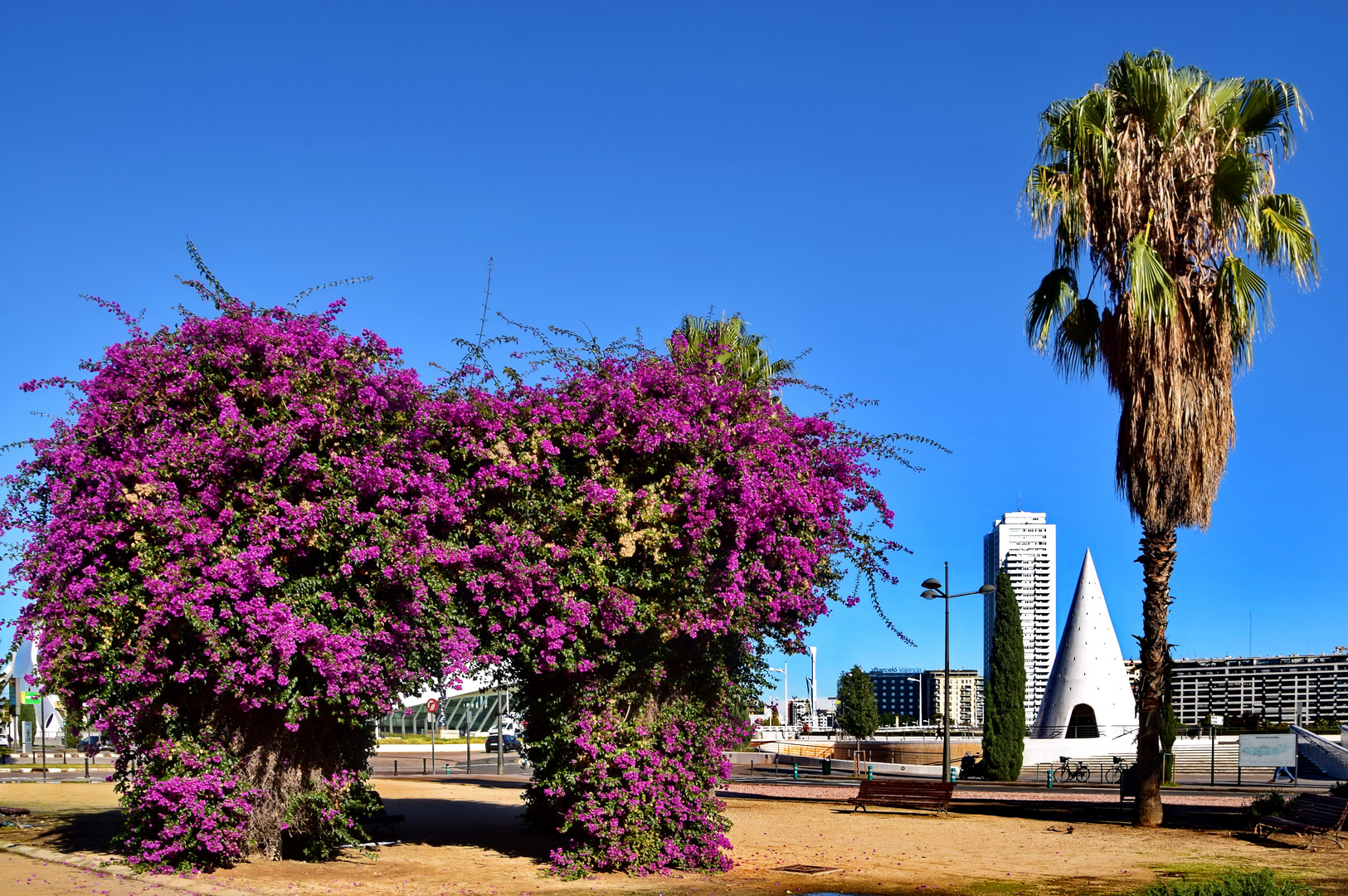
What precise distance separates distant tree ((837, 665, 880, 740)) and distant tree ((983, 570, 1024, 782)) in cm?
3218

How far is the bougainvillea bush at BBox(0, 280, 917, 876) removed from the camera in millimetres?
12094

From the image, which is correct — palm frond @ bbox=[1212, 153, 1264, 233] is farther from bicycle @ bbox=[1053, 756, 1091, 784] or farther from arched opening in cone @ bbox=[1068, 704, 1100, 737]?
arched opening in cone @ bbox=[1068, 704, 1100, 737]

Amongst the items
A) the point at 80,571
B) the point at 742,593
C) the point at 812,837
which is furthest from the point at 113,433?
the point at 812,837

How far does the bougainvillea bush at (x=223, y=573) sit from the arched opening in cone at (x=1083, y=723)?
44.7m

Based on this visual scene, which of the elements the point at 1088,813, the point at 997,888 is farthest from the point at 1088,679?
the point at 997,888

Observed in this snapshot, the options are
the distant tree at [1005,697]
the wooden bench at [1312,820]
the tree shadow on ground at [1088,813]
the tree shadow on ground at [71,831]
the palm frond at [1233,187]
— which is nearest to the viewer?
the tree shadow on ground at [71,831]

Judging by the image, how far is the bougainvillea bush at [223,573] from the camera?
1195 centimetres

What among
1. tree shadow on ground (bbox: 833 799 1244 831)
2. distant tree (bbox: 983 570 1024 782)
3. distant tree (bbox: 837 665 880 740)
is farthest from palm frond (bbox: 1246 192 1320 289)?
distant tree (bbox: 837 665 880 740)

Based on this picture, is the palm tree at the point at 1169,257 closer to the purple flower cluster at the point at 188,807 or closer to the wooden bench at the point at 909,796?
the wooden bench at the point at 909,796

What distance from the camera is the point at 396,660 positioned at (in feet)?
41.7

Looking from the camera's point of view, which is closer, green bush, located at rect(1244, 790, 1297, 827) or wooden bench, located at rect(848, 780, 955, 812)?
A: green bush, located at rect(1244, 790, 1297, 827)

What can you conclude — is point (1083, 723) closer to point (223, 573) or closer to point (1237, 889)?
point (1237, 889)

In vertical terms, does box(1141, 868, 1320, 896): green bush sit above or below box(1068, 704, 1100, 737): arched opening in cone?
above

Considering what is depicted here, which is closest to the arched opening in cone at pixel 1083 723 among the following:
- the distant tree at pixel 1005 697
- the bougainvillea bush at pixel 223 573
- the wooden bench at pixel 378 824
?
the distant tree at pixel 1005 697
